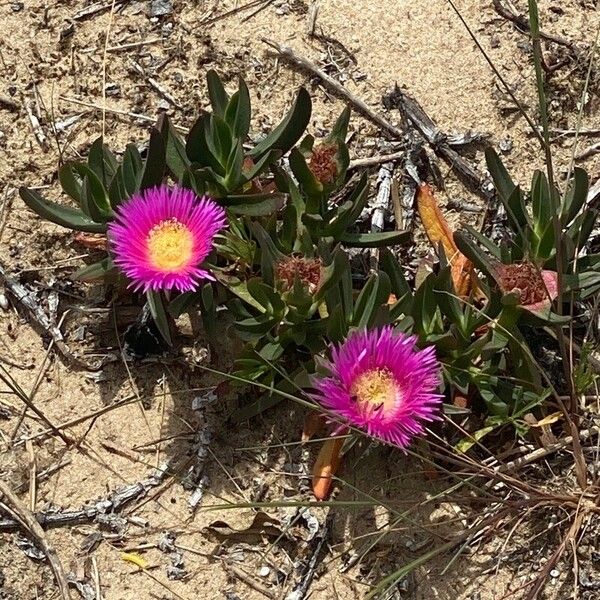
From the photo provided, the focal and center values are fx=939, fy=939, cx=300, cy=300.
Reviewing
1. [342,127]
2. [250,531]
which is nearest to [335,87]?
[342,127]

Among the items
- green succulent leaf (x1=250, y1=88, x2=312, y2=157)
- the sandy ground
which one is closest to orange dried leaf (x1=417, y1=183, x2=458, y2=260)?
the sandy ground

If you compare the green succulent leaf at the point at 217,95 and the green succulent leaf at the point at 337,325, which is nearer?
the green succulent leaf at the point at 337,325

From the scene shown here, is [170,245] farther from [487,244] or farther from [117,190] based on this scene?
[487,244]

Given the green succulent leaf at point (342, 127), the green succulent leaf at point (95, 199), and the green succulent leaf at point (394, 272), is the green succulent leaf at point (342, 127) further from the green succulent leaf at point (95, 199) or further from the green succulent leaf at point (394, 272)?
the green succulent leaf at point (95, 199)

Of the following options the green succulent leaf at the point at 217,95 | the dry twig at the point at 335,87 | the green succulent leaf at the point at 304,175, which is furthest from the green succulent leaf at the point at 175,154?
the dry twig at the point at 335,87

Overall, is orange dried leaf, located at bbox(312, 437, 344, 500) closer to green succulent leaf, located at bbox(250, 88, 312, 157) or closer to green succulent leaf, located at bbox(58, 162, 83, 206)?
green succulent leaf, located at bbox(250, 88, 312, 157)

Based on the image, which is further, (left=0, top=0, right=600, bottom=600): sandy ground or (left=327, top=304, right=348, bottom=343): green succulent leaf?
(left=0, top=0, right=600, bottom=600): sandy ground

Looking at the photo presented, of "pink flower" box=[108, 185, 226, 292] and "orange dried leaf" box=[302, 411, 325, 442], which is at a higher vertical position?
"pink flower" box=[108, 185, 226, 292]
